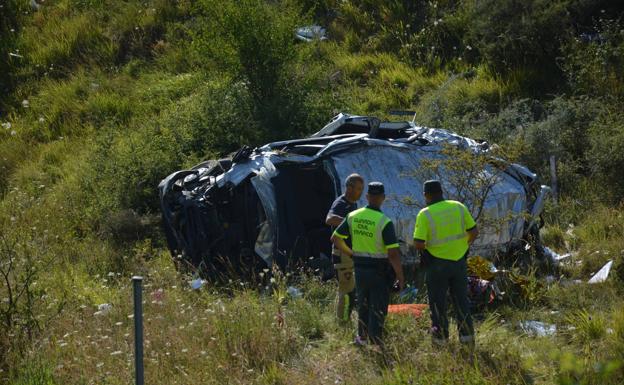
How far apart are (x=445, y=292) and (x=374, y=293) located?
1.99ft

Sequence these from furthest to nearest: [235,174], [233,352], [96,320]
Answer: [235,174] → [96,320] → [233,352]

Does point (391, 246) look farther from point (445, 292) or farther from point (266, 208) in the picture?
point (266, 208)

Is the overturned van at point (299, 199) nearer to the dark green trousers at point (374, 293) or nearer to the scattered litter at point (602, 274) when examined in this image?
the scattered litter at point (602, 274)

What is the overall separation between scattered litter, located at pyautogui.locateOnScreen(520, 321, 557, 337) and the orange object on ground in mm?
962

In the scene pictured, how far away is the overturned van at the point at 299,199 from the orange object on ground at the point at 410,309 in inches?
67.0

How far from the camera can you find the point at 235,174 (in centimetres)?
1072

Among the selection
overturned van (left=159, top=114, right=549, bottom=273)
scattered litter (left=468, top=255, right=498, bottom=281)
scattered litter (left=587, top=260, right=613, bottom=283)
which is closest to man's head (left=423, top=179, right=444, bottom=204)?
scattered litter (left=468, top=255, right=498, bottom=281)

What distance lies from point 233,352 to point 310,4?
14884 millimetres

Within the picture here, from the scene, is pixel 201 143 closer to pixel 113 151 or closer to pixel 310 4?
pixel 113 151

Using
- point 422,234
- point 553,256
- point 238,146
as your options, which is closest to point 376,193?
point 422,234

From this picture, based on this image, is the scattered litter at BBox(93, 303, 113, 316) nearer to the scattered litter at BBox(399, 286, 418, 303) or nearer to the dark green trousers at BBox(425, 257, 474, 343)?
the scattered litter at BBox(399, 286, 418, 303)

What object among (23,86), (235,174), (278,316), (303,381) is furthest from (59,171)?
(303,381)

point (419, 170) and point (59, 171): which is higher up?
point (419, 170)

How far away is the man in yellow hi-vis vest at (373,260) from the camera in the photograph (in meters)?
7.42
